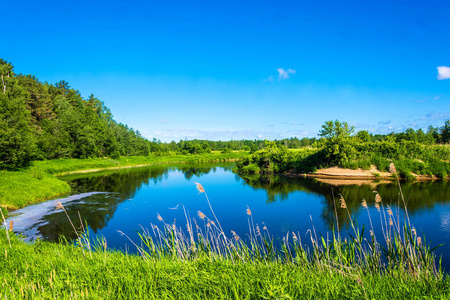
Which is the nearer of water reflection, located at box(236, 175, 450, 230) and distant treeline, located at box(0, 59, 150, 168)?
water reflection, located at box(236, 175, 450, 230)

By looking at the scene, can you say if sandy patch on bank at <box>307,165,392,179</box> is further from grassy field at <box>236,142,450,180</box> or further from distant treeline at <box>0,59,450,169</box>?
distant treeline at <box>0,59,450,169</box>

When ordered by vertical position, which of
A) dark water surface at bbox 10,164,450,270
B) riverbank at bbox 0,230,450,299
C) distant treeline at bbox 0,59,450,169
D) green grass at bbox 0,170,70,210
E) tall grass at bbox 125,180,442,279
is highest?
distant treeline at bbox 0,59,450,169

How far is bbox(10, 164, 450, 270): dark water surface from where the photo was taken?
1509cm

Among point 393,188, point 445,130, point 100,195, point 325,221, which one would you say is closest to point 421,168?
point 393,188

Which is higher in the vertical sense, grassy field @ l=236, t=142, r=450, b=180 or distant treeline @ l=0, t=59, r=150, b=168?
distant treeline @ l=0, t=59, r=150, b=168

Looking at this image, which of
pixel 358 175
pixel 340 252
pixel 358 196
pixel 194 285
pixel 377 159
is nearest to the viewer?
pixel 194 285

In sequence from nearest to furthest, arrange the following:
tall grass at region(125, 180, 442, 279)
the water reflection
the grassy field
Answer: tall grass at region(125, 180, 442, 279) → the water reflection → the grassy field

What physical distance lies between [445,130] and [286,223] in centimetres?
7752

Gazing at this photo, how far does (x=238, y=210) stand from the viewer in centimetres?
2078

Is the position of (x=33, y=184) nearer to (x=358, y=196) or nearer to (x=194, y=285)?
(x=194, y=285)

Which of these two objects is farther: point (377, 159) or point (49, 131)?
point (49, 131)

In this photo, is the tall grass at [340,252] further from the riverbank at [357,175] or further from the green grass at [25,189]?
the riverbank at [357,175]

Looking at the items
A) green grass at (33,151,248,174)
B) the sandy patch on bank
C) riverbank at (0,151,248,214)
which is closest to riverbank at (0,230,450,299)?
riverbank at (0,151,248,214)

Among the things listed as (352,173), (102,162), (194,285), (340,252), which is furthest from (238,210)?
(102,162)
